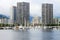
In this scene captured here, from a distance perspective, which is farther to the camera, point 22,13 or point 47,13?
point 47,13

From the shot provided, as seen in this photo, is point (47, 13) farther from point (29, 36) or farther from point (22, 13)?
point (29, 36)

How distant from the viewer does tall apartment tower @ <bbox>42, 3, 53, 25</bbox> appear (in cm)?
4125

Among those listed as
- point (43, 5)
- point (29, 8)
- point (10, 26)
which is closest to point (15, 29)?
point (10, 26)

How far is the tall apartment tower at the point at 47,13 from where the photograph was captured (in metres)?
41.2

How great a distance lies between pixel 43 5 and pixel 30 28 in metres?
9.27

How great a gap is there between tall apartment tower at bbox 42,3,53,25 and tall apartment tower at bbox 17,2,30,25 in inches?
148

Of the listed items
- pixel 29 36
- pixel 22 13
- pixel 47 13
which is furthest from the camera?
pixel 47 13

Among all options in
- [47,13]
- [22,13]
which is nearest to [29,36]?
[22,13]

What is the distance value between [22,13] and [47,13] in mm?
5892

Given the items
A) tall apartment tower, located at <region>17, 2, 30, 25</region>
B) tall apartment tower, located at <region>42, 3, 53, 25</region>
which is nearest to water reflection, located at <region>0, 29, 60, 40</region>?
tall apartment tower, located at <region>17, 2, 30, 25</region>

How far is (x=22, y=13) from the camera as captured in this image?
43.4m

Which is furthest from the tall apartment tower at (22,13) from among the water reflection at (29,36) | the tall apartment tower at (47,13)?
the water reflection at (29,36)

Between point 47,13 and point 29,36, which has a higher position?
point 47,13

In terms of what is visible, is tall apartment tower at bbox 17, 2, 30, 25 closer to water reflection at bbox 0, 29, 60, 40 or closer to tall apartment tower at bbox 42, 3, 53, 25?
tall apartment tower at bbox 42, 3, 53, 25
